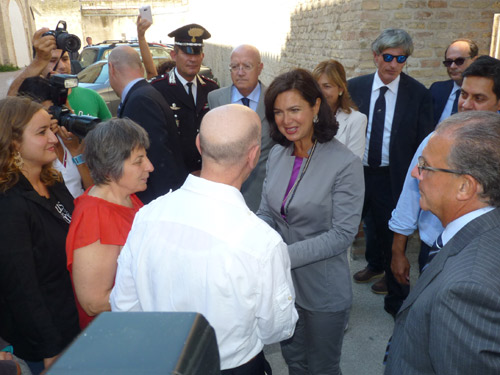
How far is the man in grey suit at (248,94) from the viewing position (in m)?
3.64

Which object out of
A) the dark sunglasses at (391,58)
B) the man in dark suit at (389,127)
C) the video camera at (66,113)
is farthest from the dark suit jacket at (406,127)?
the video camera at (66,113)

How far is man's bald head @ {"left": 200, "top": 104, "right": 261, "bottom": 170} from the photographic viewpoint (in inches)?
60.1

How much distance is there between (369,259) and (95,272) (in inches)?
112

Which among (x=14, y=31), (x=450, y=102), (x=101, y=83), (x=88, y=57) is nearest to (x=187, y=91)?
(x=450, y=102)

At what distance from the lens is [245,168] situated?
161cm

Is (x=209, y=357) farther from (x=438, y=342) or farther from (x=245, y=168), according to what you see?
(x=245, y=168)

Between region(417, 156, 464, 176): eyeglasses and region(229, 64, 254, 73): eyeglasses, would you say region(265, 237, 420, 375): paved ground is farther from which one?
region(229, 64, 254, 73): eyeglasses

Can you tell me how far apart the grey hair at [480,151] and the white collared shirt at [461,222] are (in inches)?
1.4

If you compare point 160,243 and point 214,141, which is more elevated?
point 214,141

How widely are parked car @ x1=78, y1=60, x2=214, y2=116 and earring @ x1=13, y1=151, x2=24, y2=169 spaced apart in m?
7.98

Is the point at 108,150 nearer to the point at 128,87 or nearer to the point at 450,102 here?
the point at 128,87

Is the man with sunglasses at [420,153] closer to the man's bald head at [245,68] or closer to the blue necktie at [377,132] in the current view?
the blue necktie at [377,132]

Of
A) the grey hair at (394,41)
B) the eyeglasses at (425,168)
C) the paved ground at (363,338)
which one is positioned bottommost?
the paved ground at (363,338)

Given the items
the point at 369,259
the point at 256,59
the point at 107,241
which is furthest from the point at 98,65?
the point at 107,241
